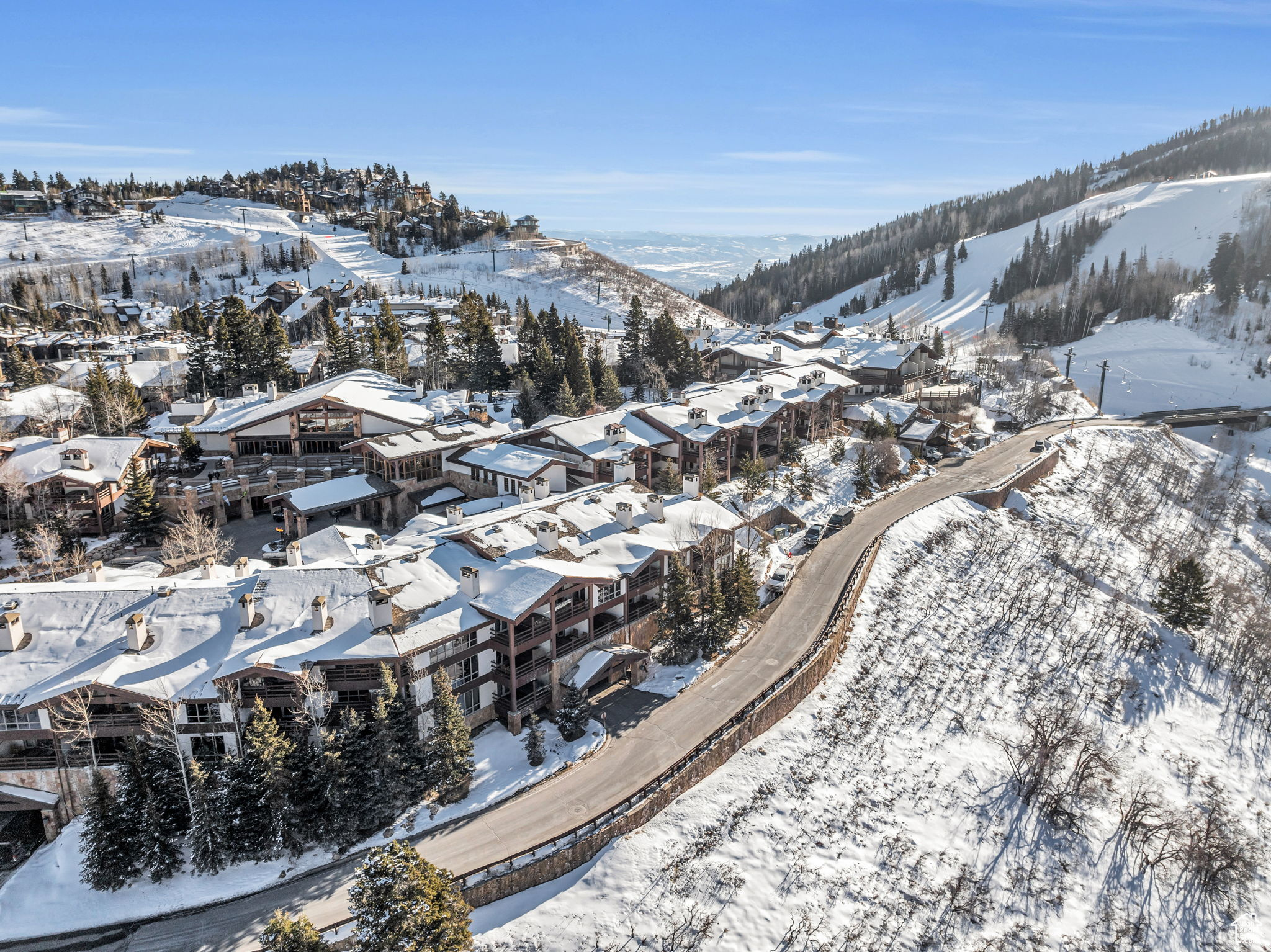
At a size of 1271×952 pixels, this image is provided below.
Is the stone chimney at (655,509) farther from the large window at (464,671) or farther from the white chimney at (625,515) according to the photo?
the large window at (464,671)

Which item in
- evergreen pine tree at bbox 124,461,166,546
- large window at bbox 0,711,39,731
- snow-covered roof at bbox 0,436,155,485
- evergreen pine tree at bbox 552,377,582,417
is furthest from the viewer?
evergreen pine tree at bbox 552,377,582,417

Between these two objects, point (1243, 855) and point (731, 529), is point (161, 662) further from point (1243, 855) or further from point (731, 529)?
point (1243, 855)

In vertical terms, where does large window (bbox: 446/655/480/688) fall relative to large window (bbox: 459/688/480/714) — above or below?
above

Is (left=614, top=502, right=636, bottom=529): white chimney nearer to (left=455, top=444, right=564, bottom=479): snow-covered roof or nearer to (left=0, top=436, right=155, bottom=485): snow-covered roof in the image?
(left=455, top=444, right=564, bottom=479): snow-covered roof

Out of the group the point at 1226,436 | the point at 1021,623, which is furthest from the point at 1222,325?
the point at 1021,623

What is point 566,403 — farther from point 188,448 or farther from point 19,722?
point 19,722

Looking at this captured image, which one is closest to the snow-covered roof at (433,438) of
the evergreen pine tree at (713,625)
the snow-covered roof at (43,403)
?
the evergreen pine tree at (713,625)

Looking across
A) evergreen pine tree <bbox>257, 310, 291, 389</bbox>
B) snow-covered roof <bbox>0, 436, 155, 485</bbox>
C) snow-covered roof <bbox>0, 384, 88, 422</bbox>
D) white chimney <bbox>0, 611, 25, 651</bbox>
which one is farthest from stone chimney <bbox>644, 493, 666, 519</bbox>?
snow-covered roof <bbox>0, 384, 88, 422</bbox>

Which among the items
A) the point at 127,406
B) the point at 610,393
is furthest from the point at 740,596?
the point at 127,406
